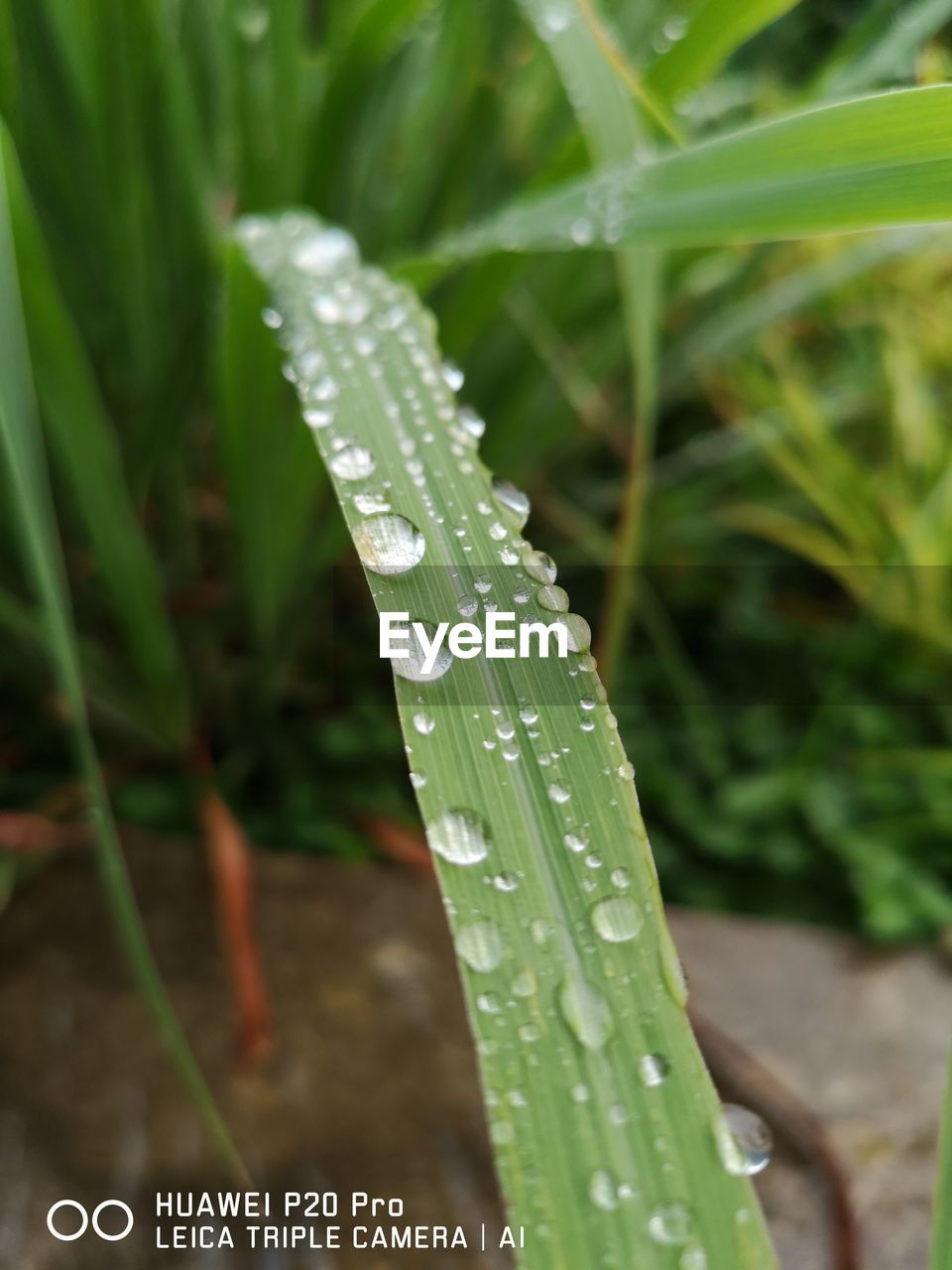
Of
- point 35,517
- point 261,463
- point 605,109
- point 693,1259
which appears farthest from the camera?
point 261,463

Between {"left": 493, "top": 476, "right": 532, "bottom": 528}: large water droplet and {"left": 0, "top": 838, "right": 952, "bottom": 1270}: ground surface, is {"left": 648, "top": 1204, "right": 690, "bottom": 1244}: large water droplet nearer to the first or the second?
{"left": 493, "top": 476, "right": 532, "bottom": 528}: large water droplet

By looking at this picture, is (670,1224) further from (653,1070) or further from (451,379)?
(451,379)

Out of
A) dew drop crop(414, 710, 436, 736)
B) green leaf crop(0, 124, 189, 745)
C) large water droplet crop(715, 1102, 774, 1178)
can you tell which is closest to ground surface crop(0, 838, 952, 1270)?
green leaf crop(0, 124, 189, 745)

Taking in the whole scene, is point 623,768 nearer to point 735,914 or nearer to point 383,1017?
point 383,1017

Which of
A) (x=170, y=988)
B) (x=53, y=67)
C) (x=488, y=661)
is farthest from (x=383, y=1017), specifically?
(x=53, y=67)

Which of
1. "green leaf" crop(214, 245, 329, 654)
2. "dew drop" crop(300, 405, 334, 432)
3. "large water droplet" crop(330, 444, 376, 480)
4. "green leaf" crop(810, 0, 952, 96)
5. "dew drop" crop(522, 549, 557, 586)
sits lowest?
"dew drop" crop(522, 549, 557, 586)

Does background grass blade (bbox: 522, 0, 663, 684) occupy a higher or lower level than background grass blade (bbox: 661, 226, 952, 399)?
lower

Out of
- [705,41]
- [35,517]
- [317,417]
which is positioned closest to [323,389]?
[317,417]
